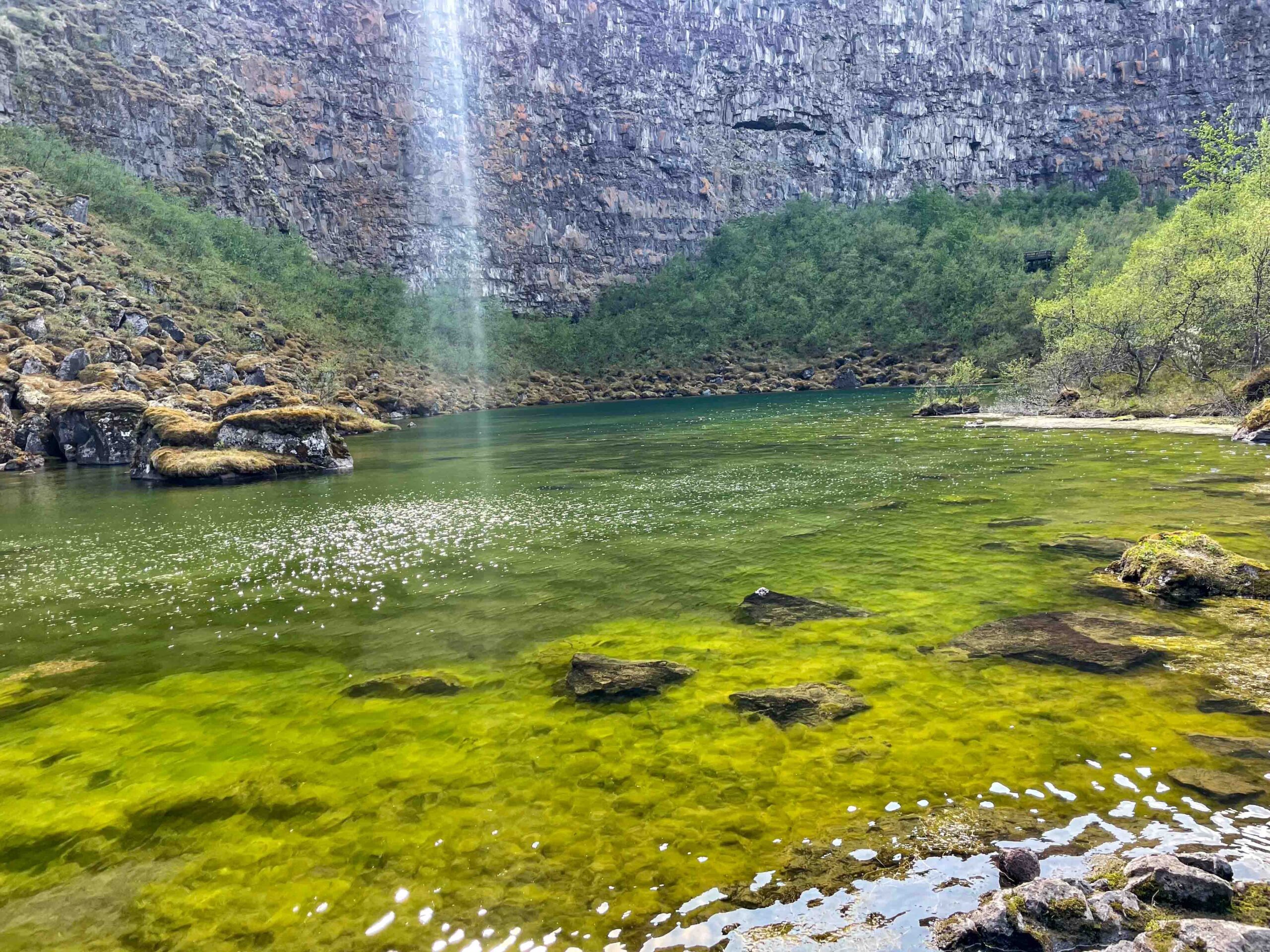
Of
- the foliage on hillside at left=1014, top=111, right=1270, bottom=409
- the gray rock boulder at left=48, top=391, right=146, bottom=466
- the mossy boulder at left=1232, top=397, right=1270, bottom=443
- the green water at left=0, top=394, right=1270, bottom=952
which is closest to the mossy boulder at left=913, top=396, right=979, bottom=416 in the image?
the foliage on hillside at left=1014, top=111, right=1270, bottom=409

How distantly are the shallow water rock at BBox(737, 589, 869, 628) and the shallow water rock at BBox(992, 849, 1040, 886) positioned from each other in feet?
18.0

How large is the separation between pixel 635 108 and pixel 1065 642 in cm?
16355

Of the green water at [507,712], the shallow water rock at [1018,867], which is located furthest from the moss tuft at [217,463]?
the shallow water rock at [1018,867]

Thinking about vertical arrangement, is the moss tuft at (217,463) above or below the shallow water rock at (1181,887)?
above

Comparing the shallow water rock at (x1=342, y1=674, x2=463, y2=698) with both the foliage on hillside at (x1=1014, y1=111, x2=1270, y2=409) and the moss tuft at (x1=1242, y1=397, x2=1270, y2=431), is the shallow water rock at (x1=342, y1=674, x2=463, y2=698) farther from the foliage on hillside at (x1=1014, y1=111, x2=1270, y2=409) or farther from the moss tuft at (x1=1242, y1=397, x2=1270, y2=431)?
the foliage on hillside at (x1=1014, y1=111, x2=1270, y2=409)

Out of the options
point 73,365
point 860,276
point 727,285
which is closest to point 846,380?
point 860,276

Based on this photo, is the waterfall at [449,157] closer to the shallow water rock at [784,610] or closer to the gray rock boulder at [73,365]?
the gray rock boulder at [73,365]

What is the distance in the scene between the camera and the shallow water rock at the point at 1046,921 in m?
4.05

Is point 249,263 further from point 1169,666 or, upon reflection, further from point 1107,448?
point 1169,666

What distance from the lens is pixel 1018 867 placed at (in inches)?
187

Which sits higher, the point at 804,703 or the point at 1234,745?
the point at 1234,745

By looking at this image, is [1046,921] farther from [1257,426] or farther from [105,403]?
[105,403]

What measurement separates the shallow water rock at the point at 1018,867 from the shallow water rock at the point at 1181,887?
0.54 metres

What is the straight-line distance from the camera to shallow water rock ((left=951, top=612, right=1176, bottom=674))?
8.30 metres
